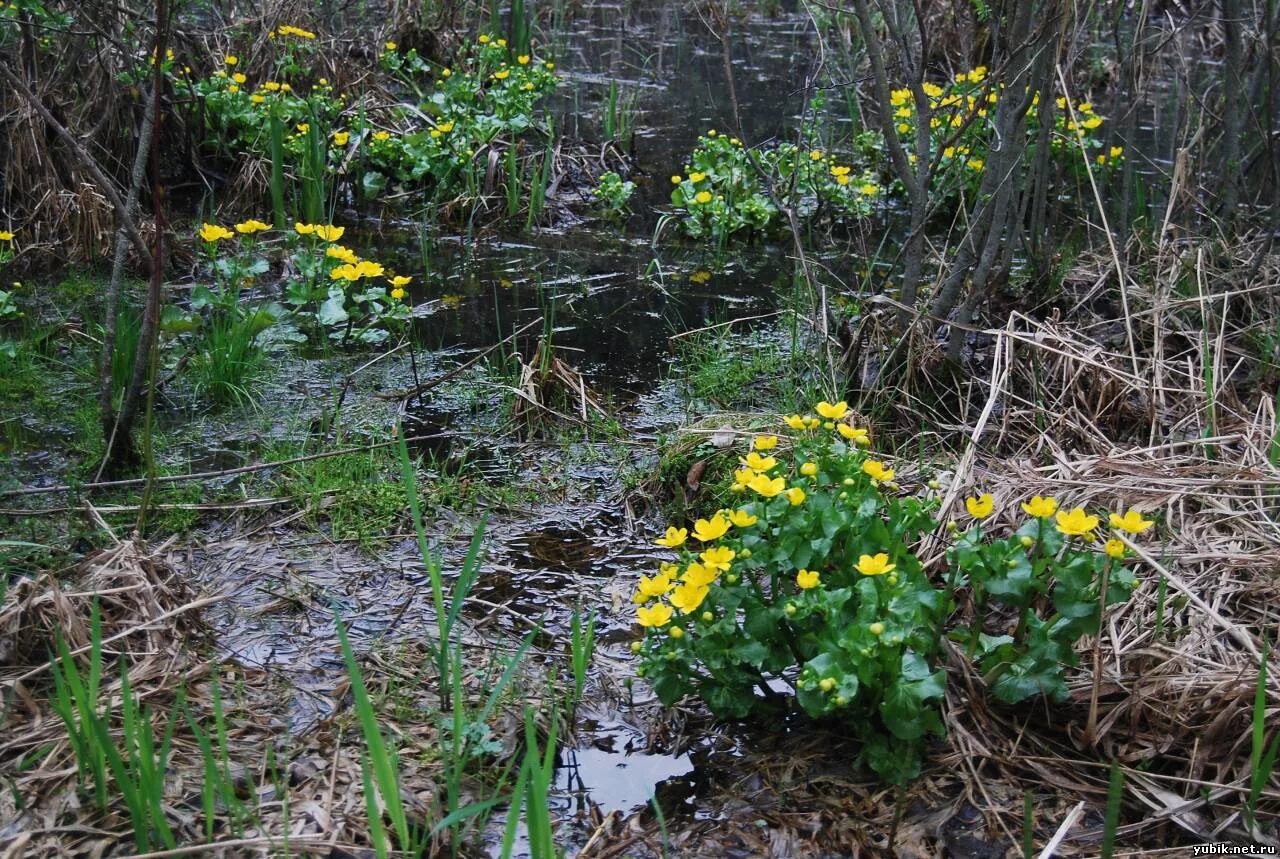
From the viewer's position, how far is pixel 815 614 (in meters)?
2.20

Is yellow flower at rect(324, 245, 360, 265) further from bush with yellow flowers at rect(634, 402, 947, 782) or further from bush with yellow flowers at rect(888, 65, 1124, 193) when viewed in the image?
bush with yellow flowers at rect(634, 402, 947, 782)

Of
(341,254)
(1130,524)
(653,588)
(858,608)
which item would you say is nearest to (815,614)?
(858,608)

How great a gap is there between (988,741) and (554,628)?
1059mm

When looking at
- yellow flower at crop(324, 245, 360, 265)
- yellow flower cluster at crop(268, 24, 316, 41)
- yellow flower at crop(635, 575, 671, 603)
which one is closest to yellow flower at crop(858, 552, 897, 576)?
yellow flower at crop(635, 575, 671, 603)

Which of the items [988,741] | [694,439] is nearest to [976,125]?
[694,439]

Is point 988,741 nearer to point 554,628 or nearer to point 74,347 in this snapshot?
point 554,628

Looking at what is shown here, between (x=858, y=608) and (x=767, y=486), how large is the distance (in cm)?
30

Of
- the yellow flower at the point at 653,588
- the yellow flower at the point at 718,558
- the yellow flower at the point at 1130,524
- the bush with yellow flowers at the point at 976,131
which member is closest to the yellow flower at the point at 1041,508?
the yellow flower at the point at 1130,524

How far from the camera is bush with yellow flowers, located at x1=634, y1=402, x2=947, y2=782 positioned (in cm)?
211

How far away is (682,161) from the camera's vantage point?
6934 millimetres

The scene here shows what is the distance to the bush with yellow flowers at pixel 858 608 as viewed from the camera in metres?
2.11

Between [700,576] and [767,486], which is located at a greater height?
[767,486]

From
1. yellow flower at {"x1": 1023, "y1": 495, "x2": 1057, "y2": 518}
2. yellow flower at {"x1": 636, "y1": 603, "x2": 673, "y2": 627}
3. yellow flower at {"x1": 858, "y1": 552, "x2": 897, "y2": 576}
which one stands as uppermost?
yellow flower at {"x1": 1023, "y1": 495, "x2": 1057, "y2": 518}

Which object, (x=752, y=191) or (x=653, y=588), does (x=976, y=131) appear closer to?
(x=752, y=191)
